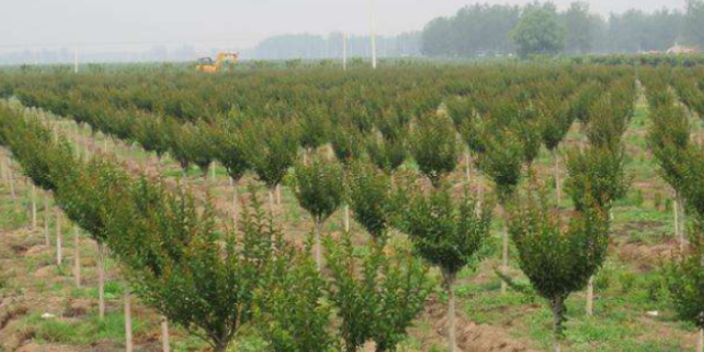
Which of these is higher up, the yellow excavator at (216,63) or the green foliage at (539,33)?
the green foliage at (539,33)

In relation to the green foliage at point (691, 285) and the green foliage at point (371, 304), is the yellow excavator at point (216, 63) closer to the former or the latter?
the green foliage at point (371, 304)

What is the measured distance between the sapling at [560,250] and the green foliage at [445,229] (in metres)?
1.24

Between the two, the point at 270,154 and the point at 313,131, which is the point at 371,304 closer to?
the point at 270,154

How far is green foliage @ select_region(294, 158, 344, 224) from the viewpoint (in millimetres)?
18719

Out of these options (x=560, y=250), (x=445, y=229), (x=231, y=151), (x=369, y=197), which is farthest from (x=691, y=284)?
(x=231, y=151)

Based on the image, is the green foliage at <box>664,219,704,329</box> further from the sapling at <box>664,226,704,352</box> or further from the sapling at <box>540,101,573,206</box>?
the sapling at <box>540,101,573,206</box>

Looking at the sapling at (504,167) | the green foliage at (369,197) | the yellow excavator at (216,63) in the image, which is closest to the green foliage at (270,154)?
the green foliage at (369,197)

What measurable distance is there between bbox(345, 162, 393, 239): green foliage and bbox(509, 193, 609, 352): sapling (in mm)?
4694

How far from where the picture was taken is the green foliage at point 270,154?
22438 millimetres

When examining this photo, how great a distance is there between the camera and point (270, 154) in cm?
2253

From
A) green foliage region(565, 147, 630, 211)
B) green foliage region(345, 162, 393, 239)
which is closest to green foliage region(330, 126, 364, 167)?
green foliage region(345, 162, 393, 239)

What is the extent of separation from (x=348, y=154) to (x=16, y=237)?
1175cm

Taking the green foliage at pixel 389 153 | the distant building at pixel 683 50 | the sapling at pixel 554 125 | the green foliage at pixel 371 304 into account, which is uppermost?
the distant building at pixel 683 50

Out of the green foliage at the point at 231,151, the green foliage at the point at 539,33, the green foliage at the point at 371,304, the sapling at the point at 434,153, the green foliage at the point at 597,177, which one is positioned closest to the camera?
the green foliage at the point at 371,304
